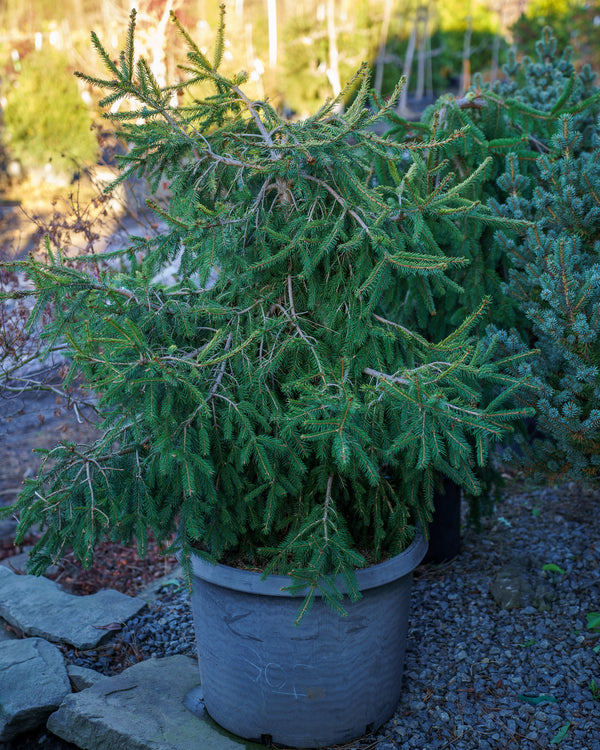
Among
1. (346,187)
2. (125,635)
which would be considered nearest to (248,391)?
(346,187)

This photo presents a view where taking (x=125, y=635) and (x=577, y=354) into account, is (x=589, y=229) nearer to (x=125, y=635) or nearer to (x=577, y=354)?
(x=577, y=354)

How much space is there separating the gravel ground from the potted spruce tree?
233mm

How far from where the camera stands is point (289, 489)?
2086mm

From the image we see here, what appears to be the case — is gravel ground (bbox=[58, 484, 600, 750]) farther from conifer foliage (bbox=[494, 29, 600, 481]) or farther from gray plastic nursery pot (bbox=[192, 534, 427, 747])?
conifer foliage (bbox=[494, 29, 600, 481])

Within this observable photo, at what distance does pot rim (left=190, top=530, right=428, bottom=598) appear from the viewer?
2.04 meters

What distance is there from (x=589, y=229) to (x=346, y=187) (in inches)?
36.1

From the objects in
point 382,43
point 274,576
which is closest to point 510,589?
point 274,576

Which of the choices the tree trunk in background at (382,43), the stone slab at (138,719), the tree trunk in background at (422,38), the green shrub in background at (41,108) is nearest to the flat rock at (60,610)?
the stone slab at (138,719)

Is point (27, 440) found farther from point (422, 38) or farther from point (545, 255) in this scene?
point (422, 38)

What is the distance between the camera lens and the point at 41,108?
31.8 feet

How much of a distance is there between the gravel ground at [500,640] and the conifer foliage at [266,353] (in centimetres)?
59

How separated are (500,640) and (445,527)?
610 mm

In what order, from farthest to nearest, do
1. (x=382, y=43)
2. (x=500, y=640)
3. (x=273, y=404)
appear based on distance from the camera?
(x=382, y=43) → (x=500, y=640) → (x=273, y=404)

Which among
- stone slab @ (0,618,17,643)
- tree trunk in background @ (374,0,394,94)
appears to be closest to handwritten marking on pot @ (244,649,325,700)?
stone slab @ (0,618,17,643)
